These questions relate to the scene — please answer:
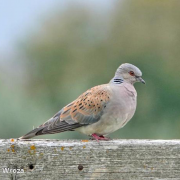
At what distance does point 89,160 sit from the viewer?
4.27 m

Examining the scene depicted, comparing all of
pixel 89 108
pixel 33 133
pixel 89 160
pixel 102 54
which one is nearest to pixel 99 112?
pixel 89 108

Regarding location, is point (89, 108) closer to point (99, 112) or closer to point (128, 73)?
point (99, 112)

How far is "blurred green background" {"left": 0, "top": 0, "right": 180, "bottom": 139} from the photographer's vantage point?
31.6 metres

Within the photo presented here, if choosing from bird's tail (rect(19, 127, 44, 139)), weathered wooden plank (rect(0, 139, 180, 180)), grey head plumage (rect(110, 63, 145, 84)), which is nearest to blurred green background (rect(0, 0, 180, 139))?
grey head plumage (rect(110, 63, 145, 84))

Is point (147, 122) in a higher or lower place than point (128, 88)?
higher

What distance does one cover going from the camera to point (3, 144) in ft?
14.0

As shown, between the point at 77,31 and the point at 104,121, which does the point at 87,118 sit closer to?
the point at 104,121

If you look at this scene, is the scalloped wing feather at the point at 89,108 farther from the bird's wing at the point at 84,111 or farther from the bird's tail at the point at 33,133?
the bird's tail at the point at 33,133

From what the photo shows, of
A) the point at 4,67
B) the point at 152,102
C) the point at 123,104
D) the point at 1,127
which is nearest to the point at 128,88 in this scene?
the point at 123,104

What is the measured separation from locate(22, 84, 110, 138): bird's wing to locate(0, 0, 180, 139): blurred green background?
763 inches

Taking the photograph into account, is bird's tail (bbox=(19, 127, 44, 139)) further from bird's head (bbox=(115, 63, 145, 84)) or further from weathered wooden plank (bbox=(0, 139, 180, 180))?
bird's head (bbox=(115, 63, 145, 84))

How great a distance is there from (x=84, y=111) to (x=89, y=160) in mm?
1906

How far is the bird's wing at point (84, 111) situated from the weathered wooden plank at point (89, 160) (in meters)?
1.60

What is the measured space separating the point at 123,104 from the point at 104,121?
0.70ft
